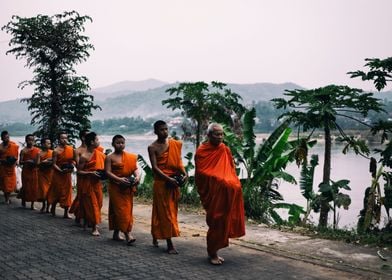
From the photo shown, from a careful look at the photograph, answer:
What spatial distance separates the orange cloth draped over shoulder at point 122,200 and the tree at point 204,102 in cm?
531

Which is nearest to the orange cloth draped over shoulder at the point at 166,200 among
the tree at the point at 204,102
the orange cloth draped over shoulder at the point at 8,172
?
the tree at the point at 204,102

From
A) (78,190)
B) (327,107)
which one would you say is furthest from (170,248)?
(327,107)

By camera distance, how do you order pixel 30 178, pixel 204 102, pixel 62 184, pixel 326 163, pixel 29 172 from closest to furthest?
1. pixel 62 184
2. pixel 326 163
3. pixel 30 178
4. pixel 29 172
5. pixel 204 102

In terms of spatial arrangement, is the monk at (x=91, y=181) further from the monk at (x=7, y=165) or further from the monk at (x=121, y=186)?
the monk at (x=7, y=165)

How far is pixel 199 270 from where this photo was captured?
548 centimetres

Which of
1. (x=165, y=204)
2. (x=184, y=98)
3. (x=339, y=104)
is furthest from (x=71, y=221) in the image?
(x=339, y=104)

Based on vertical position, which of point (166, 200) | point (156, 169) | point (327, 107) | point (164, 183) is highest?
point (327, 107)

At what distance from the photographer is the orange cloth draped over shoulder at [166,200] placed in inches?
251

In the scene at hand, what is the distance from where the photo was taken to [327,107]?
29.4 ft

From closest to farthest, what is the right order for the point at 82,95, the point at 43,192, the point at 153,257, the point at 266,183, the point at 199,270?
the point at 199,270 → the point at 153,257 → the point at 43,192 → the point at 266,183 → the point at 82,95

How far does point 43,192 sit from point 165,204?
4870 mm

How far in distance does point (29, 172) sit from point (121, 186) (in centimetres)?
476

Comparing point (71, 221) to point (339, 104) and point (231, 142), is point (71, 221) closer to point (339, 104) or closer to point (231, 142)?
point (231, 142)

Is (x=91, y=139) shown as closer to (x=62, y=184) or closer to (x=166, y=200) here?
(x=62, y=184)
